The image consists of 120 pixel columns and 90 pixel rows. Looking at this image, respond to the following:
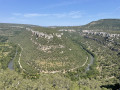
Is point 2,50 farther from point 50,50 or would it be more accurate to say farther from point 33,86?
point 33,86

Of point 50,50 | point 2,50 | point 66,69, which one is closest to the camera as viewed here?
point 66,69

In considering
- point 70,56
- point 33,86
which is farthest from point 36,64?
point 33,86

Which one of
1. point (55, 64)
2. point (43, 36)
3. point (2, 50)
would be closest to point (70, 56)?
point (55, 64)

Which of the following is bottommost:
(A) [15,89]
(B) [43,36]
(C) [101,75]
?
(C) [101,75]

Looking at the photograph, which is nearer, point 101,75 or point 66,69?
point 101,75

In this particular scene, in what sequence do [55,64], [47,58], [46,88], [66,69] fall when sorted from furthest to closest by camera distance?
[47,58] → [55,64] → [66,69] → [46,88]

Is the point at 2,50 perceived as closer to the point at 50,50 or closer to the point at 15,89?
the point at 50,50

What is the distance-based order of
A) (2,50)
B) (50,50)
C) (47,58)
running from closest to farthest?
(47,58) < (50,50) < (2,50)

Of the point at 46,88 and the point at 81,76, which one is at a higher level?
the point at 46,88

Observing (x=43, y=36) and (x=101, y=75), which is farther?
(x=43, y=36)
